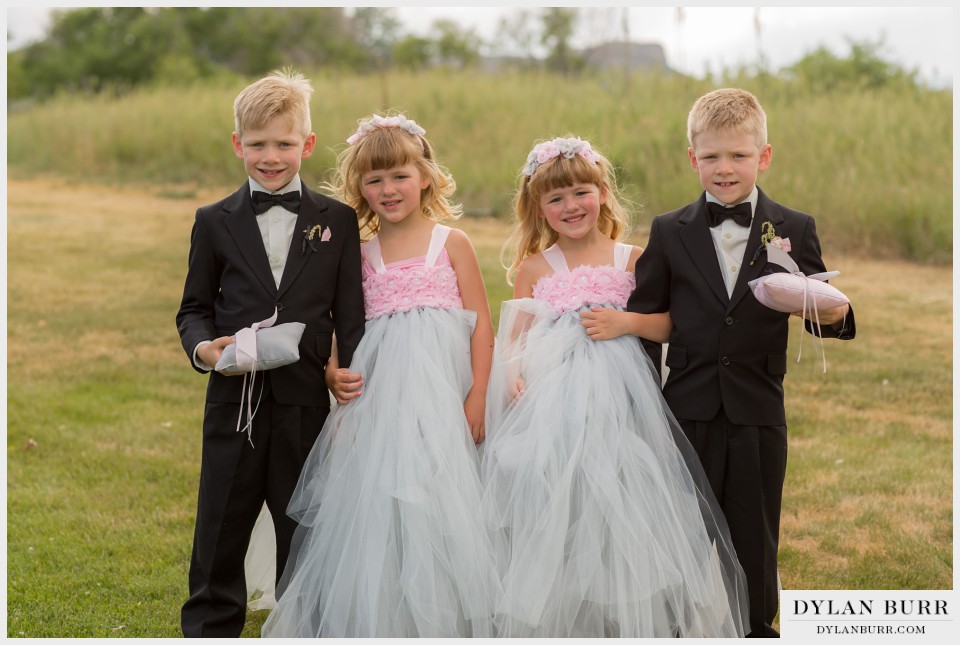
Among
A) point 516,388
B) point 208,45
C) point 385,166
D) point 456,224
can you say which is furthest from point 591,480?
point 208,45

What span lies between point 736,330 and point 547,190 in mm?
870

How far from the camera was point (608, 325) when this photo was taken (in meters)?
3.55

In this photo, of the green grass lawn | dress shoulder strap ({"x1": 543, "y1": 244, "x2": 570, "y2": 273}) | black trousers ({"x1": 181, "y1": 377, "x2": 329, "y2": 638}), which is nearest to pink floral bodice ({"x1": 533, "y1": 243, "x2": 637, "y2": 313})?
dress shoulder strap ({"x1": 543, "y1": 244, "x2": 570, "y2": 273})

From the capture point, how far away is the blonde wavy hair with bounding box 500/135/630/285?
3727 mm

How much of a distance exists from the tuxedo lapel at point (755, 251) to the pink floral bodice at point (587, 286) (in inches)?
15.7

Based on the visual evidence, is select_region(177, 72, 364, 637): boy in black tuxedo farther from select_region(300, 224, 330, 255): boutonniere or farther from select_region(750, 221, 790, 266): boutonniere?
select_region(750, 221, 790, 266): boutonniere

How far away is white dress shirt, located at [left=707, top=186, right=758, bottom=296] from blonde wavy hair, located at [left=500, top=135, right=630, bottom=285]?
1.55 ft

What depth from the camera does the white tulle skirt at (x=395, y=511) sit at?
326 cm

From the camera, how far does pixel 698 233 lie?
3.48m

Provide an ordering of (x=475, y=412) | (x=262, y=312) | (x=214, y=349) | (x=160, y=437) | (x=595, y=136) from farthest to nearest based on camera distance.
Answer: (x=595, y=136)
(x=160, y=437)
(x=475, y=412)
(x=262, y=312)
(x=214, y=349)

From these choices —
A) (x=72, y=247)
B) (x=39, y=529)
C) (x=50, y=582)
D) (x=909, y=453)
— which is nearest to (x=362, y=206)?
(x=50, y=582)

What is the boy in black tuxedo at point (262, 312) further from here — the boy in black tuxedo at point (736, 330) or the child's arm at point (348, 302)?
the boy in black tuxedo at point (736, 330)

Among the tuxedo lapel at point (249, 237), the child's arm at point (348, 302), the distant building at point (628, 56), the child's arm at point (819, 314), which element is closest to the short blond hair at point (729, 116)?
the child's arm at point (819, 314)

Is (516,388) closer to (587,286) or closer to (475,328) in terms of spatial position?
(475,328)
